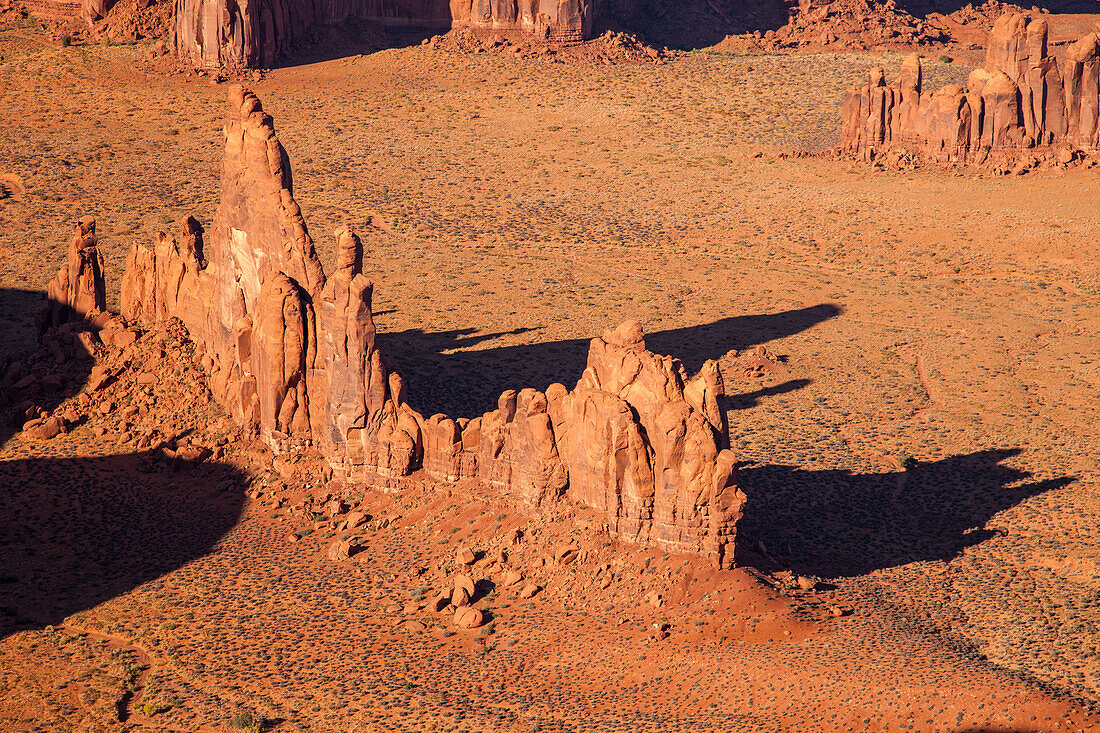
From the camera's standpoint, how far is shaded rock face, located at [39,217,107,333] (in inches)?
1759

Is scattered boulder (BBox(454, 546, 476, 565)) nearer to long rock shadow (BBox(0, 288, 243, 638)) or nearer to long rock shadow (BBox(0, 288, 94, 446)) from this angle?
long rock shadow (BBox(0, 288, 243, 638))

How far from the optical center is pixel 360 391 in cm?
3566

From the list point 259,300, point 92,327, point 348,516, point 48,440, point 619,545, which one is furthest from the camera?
point 92,327

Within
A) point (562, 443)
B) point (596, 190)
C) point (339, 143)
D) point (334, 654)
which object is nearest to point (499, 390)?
point (562, 443)

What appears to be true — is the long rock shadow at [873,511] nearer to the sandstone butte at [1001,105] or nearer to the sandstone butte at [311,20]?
the sandstone butte at [1001,105]

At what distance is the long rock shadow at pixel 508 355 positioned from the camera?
45.1 m

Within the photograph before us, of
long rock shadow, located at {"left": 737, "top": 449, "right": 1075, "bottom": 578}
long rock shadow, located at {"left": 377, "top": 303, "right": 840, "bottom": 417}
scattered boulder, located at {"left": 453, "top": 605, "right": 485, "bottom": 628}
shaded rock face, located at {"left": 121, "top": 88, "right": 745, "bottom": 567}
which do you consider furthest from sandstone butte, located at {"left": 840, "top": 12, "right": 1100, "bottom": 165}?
scattered boulder, located at {"left": 453, "top": 605, "right": 485, "bottom": 628}

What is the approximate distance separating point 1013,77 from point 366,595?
2220 inches

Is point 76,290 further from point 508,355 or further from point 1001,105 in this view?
point 1001,105

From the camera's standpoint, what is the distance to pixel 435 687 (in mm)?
27672

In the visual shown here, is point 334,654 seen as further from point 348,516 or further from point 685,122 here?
point 685,122

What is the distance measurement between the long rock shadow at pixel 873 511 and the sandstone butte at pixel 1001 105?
120 ft

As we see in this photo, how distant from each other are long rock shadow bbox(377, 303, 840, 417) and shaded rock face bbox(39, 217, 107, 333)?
460 inches

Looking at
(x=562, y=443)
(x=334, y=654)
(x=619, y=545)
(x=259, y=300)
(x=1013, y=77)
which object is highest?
(x=1013, y=77)
